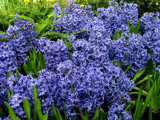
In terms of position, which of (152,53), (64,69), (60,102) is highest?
(64,69)

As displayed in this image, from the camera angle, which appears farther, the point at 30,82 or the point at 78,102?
the point at 30,82

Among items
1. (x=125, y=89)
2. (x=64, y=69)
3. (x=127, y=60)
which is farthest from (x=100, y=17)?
(x=64, y=69)

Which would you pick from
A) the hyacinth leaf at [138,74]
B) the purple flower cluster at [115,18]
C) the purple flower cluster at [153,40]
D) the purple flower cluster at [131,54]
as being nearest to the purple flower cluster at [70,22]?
the purple flower cluster at [115,18]

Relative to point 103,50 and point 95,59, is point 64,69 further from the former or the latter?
point 103,50

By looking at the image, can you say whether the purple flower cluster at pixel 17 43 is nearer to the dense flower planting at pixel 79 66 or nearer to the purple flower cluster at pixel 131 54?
the dense flower planting at pixel 79 66

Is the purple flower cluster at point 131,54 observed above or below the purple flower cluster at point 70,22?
below

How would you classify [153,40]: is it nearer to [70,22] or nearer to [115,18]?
[115,18]

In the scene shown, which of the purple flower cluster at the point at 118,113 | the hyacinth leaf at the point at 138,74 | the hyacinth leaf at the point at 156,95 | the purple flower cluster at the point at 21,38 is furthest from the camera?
the purple flower cluster at the point at 21,38

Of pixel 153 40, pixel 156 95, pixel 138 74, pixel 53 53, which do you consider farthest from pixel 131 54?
pixel 53 53

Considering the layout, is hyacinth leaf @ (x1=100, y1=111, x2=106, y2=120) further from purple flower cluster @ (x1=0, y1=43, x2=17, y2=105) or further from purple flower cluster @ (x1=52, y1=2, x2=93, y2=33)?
purple flower cluster @ (x1=52, y1=2, x2=93, y2=33)
